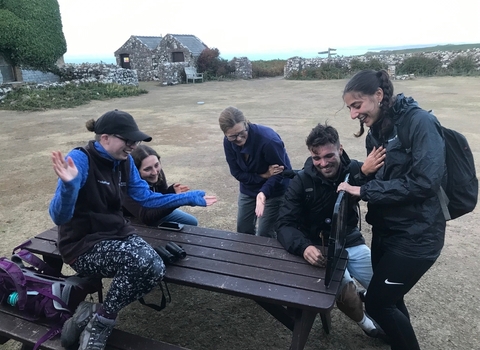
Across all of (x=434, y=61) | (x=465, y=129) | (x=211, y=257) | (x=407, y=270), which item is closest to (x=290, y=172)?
(x=211, y=257)

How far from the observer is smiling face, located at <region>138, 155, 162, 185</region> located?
11.5 feet

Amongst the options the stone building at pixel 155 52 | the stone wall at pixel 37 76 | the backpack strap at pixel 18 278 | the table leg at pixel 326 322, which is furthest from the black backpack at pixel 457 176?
the stone building at pixel 155 52

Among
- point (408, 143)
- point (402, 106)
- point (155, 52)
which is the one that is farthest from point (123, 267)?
point (155, 52)

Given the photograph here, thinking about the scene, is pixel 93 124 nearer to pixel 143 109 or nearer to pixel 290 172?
pixel 290 172

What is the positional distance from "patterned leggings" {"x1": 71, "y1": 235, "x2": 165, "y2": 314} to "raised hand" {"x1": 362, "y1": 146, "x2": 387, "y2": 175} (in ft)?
4.68

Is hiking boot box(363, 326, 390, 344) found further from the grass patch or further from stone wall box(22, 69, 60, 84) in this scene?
stone wall box(22, 69, 60, 84)

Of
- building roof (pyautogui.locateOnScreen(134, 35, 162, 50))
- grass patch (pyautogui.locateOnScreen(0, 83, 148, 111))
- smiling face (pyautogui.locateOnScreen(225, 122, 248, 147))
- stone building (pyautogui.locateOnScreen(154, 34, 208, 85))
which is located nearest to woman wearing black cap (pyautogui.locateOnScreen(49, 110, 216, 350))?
smiling face (pyautogui.locateOnScreen(225, 122, 248, 147))

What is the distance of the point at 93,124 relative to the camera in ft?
8.78

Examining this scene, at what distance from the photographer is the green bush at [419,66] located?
28031mm

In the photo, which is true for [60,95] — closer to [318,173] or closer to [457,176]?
[318,173]

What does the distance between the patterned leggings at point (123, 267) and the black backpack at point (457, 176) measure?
1644mm

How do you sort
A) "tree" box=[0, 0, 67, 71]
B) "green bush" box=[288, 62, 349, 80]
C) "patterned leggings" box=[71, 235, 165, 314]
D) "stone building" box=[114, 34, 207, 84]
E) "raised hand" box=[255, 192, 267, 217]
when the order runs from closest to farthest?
"patterned leggings" box=[71, 235, 165, 314], "raised hand" box=[255, 192, 267, 217], "tree" box=[0, 0, 67, 71], "green bush" box=[288, 62, 349, 80], "stone building" box=[114, 34, 207, 84]

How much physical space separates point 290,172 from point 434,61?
29642 millimetres

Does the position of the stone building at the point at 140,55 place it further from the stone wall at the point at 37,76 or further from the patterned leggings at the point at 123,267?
the patterned leggings at the point at 123,267
